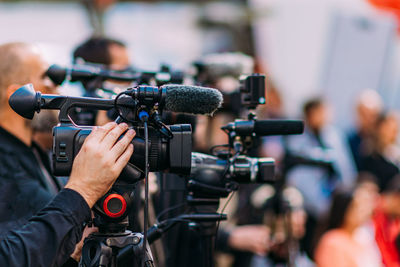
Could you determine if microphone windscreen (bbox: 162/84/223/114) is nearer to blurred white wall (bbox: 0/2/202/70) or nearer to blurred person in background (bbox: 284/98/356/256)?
blurred person in background (bbox: 284/98/356/256)

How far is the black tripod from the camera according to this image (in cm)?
138

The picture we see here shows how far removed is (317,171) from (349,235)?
798 mm

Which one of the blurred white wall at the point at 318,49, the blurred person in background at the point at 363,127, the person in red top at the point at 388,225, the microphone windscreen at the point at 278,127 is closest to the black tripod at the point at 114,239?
the microphone windscreen at the point at 278,127

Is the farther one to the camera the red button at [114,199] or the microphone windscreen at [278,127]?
the microphone windscreen at [278,127]

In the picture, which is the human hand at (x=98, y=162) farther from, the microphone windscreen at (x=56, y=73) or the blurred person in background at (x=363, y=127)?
the blurred person in background at (x=363, y=127)

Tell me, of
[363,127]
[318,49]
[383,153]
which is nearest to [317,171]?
[383,153]

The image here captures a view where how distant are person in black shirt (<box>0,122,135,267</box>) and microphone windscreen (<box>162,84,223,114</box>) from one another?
15 centimetres

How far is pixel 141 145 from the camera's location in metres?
1.40

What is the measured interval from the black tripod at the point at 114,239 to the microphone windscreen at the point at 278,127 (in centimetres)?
60

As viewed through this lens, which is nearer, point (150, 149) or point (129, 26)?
point (150, 149)

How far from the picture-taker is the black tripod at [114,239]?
1.38 meters

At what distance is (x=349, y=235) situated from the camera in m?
3.52

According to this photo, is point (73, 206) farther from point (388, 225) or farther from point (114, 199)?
point (388, 225)

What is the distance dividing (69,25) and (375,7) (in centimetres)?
364
